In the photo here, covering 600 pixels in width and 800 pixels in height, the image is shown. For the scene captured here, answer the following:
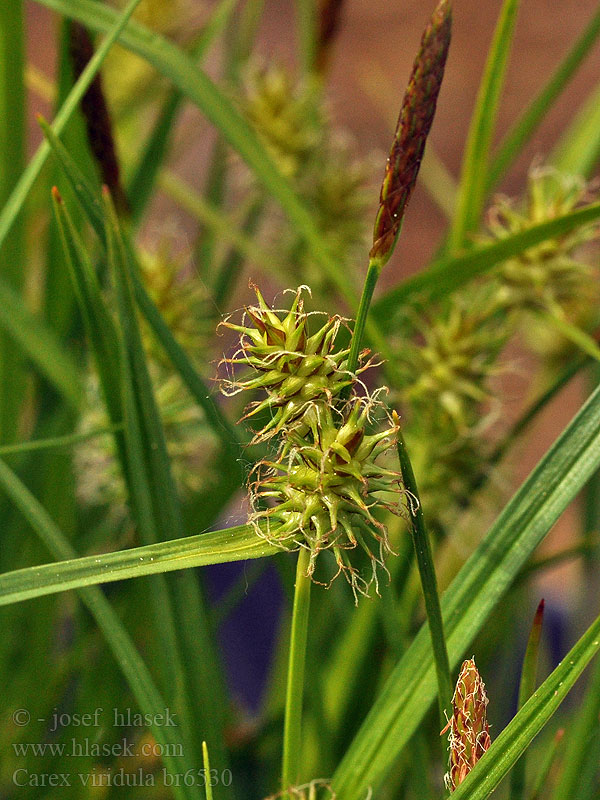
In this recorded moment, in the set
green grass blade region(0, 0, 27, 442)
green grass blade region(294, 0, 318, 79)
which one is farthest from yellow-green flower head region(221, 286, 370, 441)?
green grass blade region(294, 0, 318, 79)

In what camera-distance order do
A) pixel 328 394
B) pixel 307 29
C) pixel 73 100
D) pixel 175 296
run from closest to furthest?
pixel 328 394 < pixel 73 100 < pixel 175 296 < pixel 307 29

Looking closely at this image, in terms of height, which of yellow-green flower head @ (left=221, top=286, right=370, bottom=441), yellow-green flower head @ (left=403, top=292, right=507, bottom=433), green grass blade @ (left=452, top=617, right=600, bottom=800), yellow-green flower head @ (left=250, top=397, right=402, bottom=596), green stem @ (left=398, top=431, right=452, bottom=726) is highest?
yellow-green flower head @ (left=403, top=292, right=507, bottom=433)

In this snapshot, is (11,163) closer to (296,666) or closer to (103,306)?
(103,306)

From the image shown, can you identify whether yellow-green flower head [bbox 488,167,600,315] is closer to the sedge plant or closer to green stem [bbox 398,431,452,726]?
the sedge plant

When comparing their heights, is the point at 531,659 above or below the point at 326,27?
below

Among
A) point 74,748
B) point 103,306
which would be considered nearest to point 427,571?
point 103,306

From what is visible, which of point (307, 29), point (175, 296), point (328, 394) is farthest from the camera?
point (307, 29)

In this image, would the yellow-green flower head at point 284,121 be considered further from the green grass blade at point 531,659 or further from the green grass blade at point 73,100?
the green grass blade at point 531,659

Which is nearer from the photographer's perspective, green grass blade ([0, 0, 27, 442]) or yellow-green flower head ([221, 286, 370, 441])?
yellow-green flower head ([221, 286, 370, 441])
